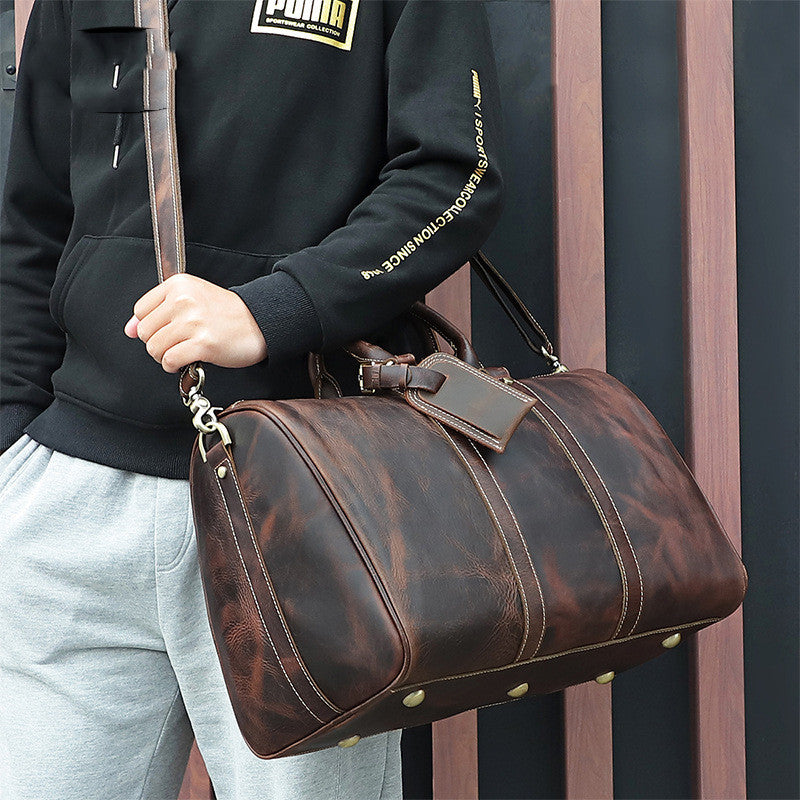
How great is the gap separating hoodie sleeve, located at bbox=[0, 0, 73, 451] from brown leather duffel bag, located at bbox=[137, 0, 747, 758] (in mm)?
235

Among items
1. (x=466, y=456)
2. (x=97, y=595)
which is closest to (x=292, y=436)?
(x=466, y=456)

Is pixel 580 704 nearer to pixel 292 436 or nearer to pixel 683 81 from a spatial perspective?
pixel 292 436

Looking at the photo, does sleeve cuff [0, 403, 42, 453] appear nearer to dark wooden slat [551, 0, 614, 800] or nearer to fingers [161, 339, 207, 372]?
fingers [161, 339, 207, 372]

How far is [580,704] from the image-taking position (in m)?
1.16

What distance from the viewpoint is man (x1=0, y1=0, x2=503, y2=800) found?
0.76 m

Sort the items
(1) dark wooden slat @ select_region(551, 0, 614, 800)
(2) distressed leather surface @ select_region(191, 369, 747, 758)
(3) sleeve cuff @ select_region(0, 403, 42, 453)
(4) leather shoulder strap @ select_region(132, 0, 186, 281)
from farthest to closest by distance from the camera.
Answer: (1) dark wooden slat @ select_region(551, 0, 614, 800)
(3) sleeve cuff @ select_region(0, 403, 42, 453)
(4) leather shoulder strap @ select_region(132, 0, 186, 281)
(2) distressed leather surface @ select_region(191, 369, 747, 758)

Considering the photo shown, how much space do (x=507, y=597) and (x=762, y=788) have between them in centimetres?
82

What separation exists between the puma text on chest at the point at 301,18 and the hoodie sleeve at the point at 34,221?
27 centimetres

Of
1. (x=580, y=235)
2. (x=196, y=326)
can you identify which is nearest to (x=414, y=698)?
(x=196, y=326)

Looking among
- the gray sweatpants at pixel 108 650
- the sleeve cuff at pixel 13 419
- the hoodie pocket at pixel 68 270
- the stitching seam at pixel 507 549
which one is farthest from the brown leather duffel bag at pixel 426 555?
the sleeve cuff at pixel 13 419

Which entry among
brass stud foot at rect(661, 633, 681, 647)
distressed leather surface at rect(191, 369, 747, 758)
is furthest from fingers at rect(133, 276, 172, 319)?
brass stud foot at rect(661, 633, 681, 647)

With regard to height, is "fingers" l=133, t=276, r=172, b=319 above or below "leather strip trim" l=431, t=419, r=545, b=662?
above

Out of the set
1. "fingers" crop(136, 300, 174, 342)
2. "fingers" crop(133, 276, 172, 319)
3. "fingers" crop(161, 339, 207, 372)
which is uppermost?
"fingers" crop(133, 276, 172, 319)

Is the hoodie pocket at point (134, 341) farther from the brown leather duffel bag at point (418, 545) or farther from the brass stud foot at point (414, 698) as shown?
the brass stud foot at point (414, 698)
